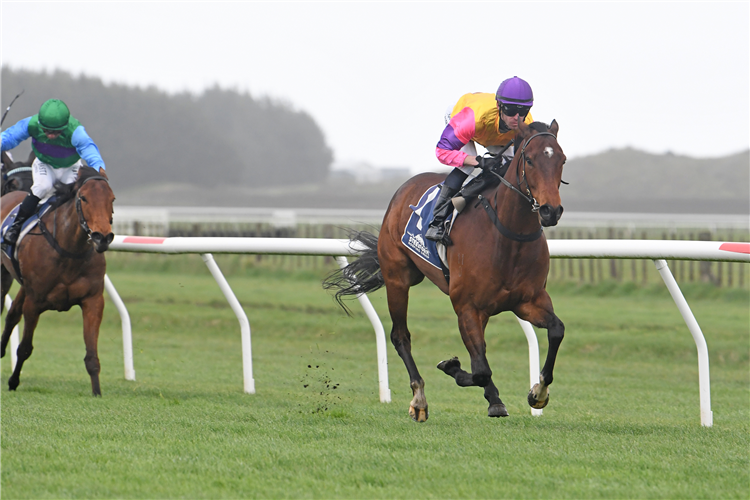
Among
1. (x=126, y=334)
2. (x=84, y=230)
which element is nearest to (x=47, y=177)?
(x=84, y=230)

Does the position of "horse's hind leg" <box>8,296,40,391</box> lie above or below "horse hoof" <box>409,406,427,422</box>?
above

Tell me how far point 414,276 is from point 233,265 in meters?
11.3

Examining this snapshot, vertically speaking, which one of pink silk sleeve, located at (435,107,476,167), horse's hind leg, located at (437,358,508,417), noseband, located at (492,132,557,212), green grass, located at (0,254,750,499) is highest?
pink silk sleeve, located at (435,107,476,167)

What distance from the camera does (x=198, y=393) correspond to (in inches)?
245

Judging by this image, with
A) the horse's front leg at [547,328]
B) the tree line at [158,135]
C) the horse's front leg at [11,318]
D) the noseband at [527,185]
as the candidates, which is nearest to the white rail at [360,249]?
the horse's front leg at [11,318]

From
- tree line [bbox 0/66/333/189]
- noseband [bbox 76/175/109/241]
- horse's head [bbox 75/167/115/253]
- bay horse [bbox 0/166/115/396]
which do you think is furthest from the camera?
tree line [bbox 0/66/333/189]

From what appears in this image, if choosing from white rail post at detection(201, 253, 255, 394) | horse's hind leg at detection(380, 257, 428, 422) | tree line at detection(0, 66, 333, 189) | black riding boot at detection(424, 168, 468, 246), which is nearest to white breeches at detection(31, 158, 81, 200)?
white rail post at detection(201, 253, 255, 394)

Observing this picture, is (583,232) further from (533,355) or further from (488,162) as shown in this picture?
(488,162)

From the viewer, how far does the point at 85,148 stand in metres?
6.40

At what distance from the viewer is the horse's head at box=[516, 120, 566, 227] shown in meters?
3.98

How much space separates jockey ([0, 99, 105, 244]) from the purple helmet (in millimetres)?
3068

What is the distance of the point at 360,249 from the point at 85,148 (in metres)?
2.16

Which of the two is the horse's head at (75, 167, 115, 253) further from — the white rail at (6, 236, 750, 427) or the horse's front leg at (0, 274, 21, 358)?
the horse's front leg at (0, 274, 21, 358)

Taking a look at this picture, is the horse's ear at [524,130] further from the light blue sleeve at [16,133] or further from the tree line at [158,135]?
the tree line at [158,135]
